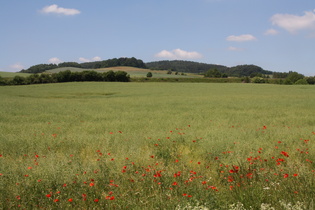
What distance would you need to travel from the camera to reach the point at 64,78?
7519 centimetres

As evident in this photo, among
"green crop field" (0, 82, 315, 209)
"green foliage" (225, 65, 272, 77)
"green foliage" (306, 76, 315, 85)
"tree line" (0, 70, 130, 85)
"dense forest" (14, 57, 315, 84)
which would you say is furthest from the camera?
"green foliage" (225, 65, 272, 77)

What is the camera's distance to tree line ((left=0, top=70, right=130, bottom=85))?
7150 centimetres

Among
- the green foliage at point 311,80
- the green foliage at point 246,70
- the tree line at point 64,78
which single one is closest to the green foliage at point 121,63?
the green foliage at point 246,70

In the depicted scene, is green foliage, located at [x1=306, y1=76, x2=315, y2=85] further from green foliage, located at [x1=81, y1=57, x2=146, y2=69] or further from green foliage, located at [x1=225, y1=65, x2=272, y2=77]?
green foliage, located at [x1=81, y1=57, x2=146, y2=69]

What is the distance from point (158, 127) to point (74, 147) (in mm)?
4314

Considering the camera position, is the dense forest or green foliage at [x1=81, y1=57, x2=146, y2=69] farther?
green foliage at [x1=81, y1=57, x2=146, y2=69]

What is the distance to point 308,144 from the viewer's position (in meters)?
7.00

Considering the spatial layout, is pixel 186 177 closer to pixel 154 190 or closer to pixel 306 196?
pixel 154 190

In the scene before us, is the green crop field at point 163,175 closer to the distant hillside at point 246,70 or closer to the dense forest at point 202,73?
the dense forest at point 202,73

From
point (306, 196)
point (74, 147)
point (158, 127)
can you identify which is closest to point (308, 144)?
point (306, 196)

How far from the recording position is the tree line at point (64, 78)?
71.5 m

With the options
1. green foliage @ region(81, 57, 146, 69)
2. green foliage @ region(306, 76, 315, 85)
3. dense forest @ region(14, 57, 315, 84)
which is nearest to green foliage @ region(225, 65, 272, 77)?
dense forest @ region(14, 57, 315, 84)

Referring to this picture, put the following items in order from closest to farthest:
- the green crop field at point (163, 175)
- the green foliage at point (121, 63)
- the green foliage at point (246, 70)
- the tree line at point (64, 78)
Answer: the green crop field at point (163, 175) < the tree line at point (64, 78) < the green foliage at point (121, 63) < the green foliage at point (246, 70)

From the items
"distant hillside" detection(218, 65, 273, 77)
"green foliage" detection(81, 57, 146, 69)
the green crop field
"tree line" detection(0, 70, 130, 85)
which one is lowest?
the green crop field
